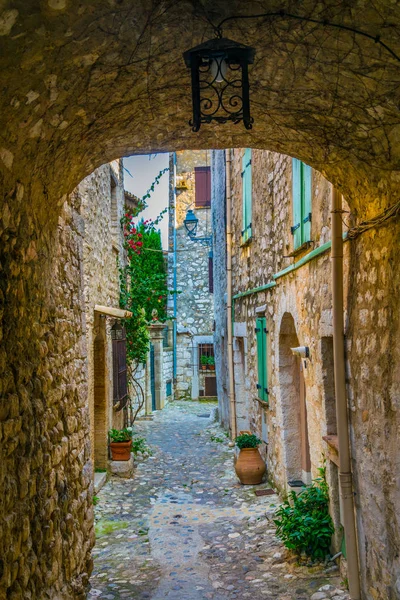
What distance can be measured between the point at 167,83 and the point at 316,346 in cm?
273

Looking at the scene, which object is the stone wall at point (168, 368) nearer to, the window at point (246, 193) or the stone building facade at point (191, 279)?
the stone building facade at point (191, 279)

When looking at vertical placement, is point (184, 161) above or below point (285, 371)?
above

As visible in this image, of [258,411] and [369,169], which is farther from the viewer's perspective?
[258,411]

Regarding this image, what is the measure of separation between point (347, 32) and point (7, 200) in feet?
5.07

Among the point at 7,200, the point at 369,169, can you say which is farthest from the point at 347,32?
the point at 7,200

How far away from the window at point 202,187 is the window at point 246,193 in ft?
31.7

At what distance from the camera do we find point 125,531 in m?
5.45

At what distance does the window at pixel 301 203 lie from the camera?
4773 millimetres

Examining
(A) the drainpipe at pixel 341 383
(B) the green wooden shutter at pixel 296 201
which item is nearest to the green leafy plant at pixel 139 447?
(B) the green wooden shutter at pixel 296 201

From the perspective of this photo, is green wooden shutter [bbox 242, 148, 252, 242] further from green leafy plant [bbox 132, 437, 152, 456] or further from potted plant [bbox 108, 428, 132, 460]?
green leafy plant [bbox 132, 437, 152, 456]

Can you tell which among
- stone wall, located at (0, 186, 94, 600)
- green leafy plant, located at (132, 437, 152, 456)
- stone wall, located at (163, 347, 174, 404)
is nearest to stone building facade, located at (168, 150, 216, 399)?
stone wall, located at (163, 347, 174, 404)

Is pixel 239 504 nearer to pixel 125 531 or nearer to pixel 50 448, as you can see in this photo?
pixel 125 531

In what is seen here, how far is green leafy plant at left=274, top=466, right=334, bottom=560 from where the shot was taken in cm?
420

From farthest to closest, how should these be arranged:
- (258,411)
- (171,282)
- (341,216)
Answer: (171,282), (258,411), (341,216)
